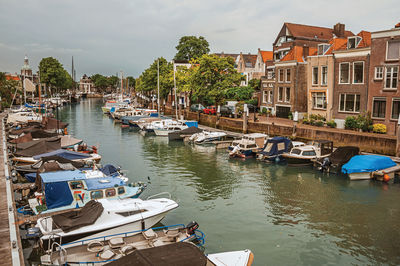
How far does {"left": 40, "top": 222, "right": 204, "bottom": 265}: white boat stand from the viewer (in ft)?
45.6

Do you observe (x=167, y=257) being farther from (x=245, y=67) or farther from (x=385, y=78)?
(x=245, y=67)

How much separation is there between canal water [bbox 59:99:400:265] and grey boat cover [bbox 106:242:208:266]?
4.85m

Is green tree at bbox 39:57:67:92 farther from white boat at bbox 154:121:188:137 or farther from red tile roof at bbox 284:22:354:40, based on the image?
red tile roof at bbox 284:22:354:40

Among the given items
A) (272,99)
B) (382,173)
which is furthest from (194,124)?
(382,173)

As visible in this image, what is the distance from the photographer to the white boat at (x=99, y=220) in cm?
1550

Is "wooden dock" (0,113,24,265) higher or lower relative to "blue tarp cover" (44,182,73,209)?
lower

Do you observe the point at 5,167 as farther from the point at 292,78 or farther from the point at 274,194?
the point at 292,78

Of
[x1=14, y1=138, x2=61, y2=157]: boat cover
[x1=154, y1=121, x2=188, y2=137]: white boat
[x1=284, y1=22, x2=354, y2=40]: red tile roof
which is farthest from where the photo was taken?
[x1=284, y1=22, x2=354, y2=40]: red tile roof

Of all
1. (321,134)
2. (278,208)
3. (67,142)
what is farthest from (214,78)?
(278,208)

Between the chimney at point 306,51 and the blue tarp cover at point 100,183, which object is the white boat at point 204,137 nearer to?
the chimney at point 306,51

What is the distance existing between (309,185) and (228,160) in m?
11.3

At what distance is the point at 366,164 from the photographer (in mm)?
29578

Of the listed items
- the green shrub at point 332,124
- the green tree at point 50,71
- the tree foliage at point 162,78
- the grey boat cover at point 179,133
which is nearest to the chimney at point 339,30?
the green shrub at point 332,124

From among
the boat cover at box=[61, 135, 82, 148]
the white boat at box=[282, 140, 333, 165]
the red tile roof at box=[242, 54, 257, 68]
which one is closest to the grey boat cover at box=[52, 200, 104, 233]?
the boat cover at box=[61, 135, 82, 148]
